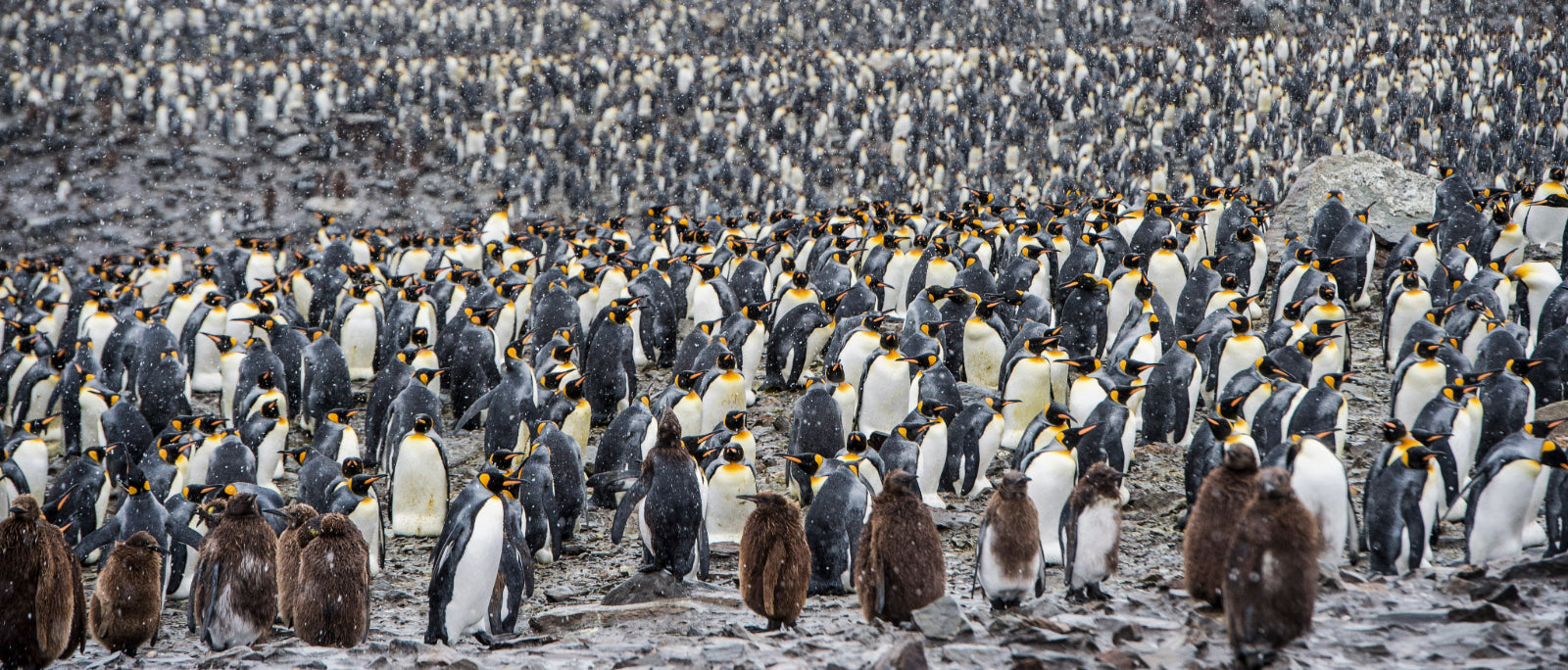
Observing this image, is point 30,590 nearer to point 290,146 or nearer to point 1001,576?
point 1001,576

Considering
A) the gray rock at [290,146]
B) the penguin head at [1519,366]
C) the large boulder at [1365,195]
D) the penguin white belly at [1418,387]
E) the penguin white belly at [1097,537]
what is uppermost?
the gray rock at [290,146]

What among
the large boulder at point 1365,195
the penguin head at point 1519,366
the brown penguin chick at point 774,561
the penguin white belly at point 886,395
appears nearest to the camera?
the brown penguin chick at point 774,561

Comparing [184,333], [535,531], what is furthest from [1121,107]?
[535,531]

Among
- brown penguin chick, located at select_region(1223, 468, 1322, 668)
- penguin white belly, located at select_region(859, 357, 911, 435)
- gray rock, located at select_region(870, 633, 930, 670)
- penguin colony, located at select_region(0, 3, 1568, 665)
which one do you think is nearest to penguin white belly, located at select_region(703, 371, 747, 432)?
penguin colony, located at select_region(0, 3, 1568, 665)

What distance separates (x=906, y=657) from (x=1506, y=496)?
11.5 ft

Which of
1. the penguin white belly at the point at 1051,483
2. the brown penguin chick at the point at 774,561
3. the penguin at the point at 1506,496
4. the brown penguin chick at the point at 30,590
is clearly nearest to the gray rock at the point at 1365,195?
the penguin at the point at 1506,496

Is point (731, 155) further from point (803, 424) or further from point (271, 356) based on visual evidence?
point (803, 424)

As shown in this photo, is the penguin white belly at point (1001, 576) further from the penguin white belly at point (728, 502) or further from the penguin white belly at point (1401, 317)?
the penguin white belly at point (1401, 317)

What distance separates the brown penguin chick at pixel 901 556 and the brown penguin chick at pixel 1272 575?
1.41 meters

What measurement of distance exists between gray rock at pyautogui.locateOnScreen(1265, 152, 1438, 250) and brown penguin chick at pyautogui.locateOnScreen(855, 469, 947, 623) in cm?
961

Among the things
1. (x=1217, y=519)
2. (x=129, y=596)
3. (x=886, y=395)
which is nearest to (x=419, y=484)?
(x=129, y=596)

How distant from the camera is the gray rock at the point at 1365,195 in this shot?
1305 centimetres

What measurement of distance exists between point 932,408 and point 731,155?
19553 mm

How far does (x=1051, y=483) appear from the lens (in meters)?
5.83
